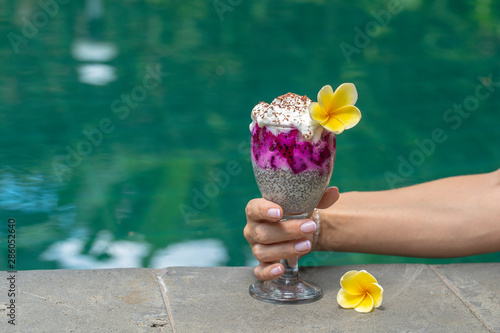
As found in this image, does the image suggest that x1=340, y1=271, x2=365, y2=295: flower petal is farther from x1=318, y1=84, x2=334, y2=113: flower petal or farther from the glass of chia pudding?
x1=318, y1=84, x2=334, y2=113: flower petal

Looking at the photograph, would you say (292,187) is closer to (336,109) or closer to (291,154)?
(291,154)

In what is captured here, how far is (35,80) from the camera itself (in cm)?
330

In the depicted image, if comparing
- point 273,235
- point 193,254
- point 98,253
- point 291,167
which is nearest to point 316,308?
point 273,235

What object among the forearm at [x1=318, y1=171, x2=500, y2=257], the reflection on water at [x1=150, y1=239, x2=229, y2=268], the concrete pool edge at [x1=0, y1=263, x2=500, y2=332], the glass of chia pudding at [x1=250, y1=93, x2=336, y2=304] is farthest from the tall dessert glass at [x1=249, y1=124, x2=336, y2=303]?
the reflection on water at [x1=150, y1=239, x2=229, y2=268]

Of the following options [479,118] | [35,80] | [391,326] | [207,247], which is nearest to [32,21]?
[35,80]

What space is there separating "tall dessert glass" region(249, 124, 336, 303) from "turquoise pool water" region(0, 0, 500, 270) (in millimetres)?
1108

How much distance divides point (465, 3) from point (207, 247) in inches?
104

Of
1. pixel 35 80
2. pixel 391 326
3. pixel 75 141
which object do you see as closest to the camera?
pixel 391 326

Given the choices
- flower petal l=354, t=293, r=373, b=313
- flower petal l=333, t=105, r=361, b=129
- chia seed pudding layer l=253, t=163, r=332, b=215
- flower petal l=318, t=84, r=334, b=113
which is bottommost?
flower petal l=354, t=293, r=373, b=313

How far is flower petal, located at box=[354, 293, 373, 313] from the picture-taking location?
1.31 m

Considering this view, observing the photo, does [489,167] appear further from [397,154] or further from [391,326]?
[391,326]

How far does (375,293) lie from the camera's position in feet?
4.37

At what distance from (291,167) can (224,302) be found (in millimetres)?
354

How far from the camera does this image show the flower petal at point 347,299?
1.32m
